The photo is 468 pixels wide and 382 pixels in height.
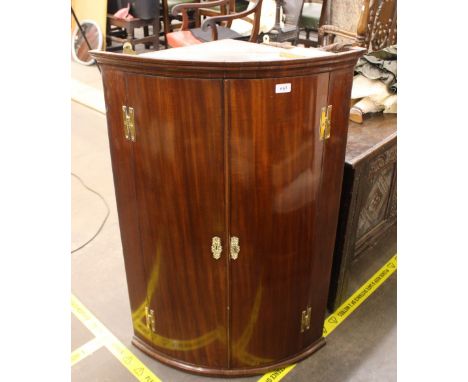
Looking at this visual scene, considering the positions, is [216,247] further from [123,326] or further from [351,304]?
[351,304]

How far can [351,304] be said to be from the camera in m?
2.18

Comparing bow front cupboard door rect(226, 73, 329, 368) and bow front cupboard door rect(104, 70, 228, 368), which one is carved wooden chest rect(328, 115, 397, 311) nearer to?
bow front cupboard door rect(226, 73, 329, 368)

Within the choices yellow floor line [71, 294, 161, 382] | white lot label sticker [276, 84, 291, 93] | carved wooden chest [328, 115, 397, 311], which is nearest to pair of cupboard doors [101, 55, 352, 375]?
white lot label sticker [276, 84, 291, 93]

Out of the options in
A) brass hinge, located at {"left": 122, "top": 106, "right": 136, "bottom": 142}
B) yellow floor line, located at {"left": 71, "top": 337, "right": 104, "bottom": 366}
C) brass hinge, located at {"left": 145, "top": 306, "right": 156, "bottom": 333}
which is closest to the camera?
brass hinge, located at {"left": 122, "top": 106, "right": 136, "bottom": 142}

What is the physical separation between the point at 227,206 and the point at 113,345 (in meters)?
1.05

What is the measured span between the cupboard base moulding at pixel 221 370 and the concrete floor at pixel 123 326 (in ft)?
0.11

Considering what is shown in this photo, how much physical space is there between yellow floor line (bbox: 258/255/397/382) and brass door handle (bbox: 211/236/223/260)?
2.22ft

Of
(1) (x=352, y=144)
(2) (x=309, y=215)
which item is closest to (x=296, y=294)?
(2) (x=309, y=215)

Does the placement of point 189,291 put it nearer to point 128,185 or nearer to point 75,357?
point 128,185

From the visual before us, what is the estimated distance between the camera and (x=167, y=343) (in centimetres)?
175

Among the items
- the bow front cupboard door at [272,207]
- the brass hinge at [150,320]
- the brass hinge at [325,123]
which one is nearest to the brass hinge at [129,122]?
the bow front cupboard door at [272,207]

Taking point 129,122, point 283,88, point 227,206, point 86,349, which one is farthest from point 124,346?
point 283,88

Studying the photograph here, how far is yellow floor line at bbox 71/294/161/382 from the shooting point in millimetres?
1792

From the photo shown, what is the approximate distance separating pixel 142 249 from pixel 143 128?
49 cm
